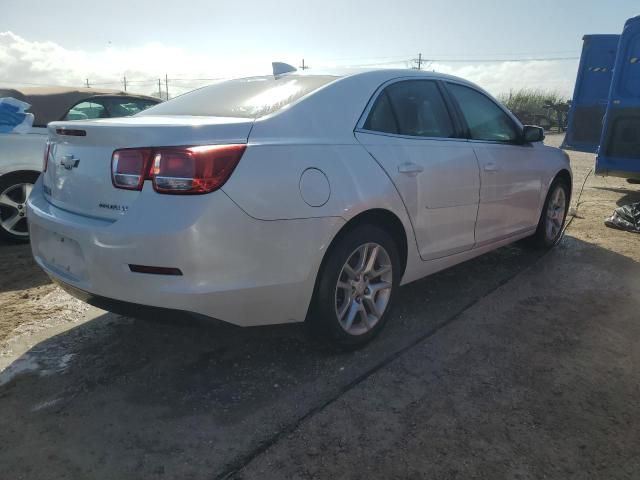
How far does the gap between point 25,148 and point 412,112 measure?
369 cm

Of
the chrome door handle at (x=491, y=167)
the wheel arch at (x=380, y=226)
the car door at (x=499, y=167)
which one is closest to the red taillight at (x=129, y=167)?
the wheel arch at (x=380, y=226)

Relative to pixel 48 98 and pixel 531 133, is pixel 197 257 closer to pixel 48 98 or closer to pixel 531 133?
pixel 531 133

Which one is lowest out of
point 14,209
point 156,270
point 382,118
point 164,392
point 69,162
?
point 164,392

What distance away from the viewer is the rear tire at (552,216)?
16.0 feet

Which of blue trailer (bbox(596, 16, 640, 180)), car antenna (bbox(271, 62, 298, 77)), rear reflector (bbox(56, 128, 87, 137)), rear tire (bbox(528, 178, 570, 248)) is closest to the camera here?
rear reflector (bbox(56, 128, 87, 137))

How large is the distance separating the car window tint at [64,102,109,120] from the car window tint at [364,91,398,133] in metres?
3.74

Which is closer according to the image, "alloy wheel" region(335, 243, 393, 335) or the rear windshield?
the rear windshield

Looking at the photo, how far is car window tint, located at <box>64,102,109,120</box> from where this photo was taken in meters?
5.30

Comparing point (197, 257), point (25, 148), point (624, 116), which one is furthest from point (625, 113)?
point (25, 148)

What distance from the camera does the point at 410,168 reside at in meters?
3.00

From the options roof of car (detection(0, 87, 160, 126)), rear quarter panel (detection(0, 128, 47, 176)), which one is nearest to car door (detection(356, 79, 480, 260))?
rear quarter panel (detection(0, 128, 47, 176))

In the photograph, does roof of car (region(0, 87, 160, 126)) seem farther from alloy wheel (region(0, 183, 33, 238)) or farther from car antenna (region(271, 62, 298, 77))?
car antenna (region(271, 62, 298, 77))

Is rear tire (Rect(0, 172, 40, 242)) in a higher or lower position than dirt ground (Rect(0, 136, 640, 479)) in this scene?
higher

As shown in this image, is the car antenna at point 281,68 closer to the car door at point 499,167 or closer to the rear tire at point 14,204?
the car door at point 499,167
